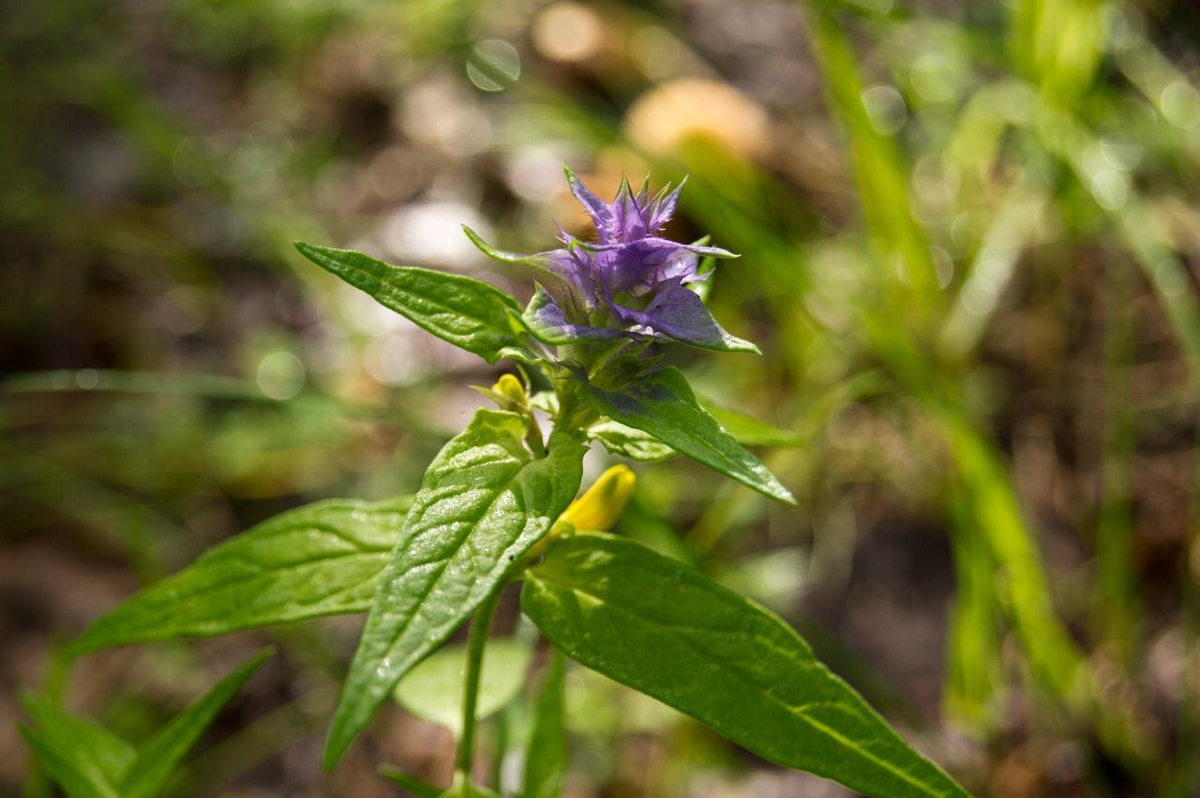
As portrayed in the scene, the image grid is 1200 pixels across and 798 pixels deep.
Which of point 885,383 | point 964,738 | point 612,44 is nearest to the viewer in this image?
point 964,738

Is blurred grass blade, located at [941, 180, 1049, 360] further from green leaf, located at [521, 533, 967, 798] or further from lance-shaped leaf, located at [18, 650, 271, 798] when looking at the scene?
A: lance-shaped leaf, located at [18, 650, 271, 798]

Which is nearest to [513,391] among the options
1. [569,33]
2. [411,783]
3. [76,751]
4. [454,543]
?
[454,543]

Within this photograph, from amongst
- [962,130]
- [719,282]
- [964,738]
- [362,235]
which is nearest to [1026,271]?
[962,130]

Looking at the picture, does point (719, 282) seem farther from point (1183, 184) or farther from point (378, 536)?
point (378, 536)

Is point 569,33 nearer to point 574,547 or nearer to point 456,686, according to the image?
point 456,686

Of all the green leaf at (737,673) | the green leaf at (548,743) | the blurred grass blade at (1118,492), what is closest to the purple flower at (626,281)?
the green leaf at (737,673)
